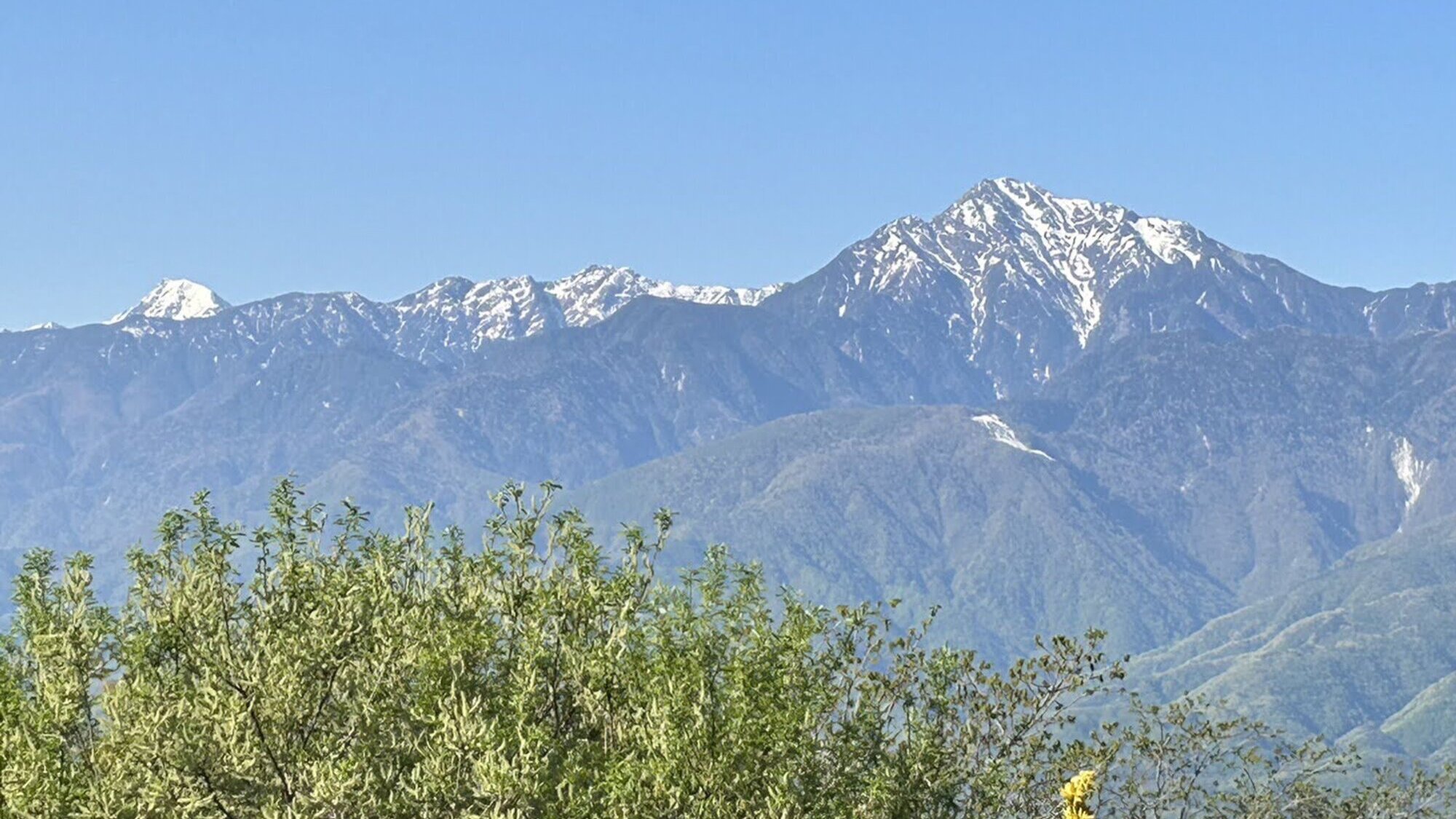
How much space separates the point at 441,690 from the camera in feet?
138

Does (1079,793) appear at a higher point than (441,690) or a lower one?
lower

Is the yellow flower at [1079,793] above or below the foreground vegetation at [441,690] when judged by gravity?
below

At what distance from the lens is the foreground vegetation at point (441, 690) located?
120ft

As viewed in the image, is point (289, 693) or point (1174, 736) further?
point (1174, 736)

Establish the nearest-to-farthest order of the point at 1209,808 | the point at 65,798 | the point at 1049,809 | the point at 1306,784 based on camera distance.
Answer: the point at 65,798
the point at 1049,809
the point at 1209,808
the point at 1306,784

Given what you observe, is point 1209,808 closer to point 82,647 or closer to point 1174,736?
point 1174,736

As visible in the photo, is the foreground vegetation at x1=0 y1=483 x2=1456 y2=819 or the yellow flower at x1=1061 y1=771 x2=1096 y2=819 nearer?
the yellow flower at x1=1061 y1=771 x2=1096 y2=819

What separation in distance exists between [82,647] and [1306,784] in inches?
2954

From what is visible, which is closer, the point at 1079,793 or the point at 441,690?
the point at 1079,793

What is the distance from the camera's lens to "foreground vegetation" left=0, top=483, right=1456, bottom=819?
36562 mm

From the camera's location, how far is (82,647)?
42844 mm

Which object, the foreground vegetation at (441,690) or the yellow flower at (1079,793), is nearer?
the yellow flower at (1079,793)

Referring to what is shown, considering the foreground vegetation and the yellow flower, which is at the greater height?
the foreground vegetation

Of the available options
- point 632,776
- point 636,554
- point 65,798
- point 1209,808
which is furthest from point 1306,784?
point 65,798
